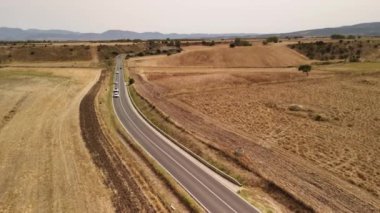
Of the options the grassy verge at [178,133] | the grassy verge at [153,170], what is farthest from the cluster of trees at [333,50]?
the grassy verge at [153,170]

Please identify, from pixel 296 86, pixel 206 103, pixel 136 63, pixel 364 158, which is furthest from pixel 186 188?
pixel 136 63

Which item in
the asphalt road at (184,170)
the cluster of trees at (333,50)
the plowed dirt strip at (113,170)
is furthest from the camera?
the cluster of trees at (333,50)

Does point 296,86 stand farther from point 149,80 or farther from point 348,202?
point 348,202

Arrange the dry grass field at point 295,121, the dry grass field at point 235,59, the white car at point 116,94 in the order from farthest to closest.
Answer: the dry grass field at point 235,59 < the white car at point 116,94 < the dry grass field at point 295,121

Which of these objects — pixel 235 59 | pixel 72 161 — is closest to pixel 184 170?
pixel 72 161

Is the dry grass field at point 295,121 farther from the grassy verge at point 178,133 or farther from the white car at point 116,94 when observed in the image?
the white car at point 116,94

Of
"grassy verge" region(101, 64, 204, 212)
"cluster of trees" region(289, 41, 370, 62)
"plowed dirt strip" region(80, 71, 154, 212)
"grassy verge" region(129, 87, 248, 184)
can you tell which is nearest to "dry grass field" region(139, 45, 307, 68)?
"cluster of trees" region(289, 41, 370, 62)

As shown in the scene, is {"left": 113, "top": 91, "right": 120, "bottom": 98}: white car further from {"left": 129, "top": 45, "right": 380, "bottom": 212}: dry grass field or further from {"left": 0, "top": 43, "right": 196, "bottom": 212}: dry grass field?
{"left": 129, "top": 45, "right": 380, "bottom": 212}: dry grass field
